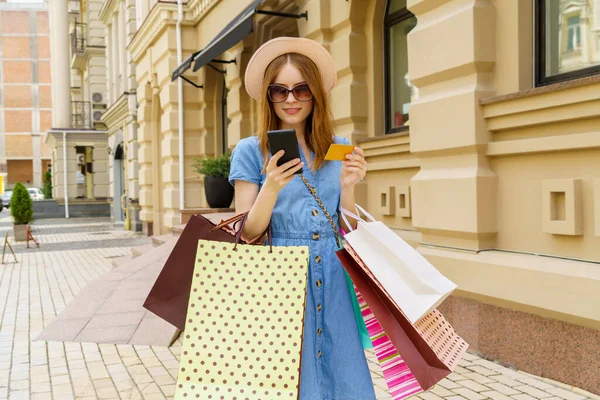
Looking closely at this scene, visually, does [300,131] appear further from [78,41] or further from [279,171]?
[78,41]

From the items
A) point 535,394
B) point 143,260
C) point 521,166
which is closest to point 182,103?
point 143,260

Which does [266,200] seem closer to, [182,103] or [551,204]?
[551,204]

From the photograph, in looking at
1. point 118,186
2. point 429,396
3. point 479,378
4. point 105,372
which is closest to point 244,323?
point 429,396

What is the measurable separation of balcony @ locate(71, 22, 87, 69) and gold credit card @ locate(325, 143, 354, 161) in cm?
3256

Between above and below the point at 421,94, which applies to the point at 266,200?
below

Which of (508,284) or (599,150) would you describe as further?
(508,284)

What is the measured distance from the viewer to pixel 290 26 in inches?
406

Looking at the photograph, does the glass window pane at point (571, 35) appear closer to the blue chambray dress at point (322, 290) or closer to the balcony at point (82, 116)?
the blue chambray dress at point (322, 290)

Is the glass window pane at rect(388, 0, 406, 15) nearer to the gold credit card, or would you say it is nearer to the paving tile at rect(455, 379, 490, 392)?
the paving tile at rect(455, 379, 490, 392)

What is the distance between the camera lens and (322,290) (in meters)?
2.14

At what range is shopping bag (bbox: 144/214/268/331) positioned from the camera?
206 cm

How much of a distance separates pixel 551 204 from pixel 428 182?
1244mm

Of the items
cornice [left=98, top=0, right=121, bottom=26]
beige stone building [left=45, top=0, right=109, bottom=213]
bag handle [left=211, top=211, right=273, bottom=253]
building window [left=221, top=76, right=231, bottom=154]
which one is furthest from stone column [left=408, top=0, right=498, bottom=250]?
beige stone building [left=45, top=0, right=109, bottom=213]

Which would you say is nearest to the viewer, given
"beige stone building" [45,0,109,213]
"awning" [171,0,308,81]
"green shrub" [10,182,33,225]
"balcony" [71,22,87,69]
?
"awning" [171,0,308,81]
